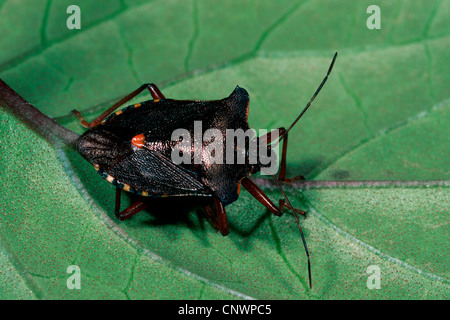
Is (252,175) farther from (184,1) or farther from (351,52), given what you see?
(184,1)

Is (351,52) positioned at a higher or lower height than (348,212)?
higher

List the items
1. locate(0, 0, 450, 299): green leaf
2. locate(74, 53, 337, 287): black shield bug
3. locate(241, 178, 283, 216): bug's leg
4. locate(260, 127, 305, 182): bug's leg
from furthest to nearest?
locate(260, 127, 305, 182): bug's leg < locate(241, 178, 283, 216): bug's leg < locate(74, 53, 337, 287): black shield bug < locate(0, 0, 450, 299): green leaf

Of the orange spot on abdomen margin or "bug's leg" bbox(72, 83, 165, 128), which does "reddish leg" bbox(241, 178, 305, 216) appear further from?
"bug's leg" bbox(72, 83, 165, 128)

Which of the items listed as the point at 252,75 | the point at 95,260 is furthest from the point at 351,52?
the point at 95,260

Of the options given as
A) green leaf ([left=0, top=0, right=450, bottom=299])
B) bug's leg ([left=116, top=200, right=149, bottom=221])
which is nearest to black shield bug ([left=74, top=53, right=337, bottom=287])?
bug's leg ([left=116, top=200, right=149, bottom=221])

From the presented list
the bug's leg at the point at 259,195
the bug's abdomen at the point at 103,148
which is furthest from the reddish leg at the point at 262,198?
the bug's abdomen at the point at 103,148

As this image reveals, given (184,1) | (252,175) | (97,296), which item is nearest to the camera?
(97,296)
